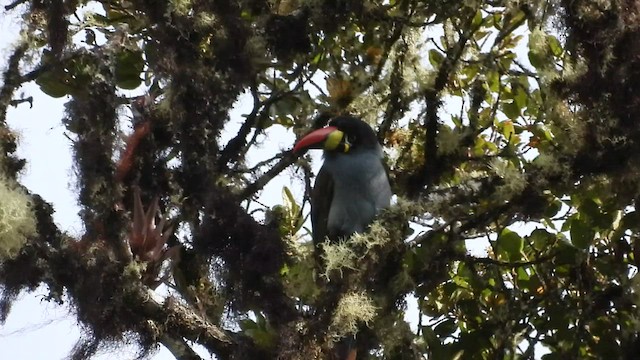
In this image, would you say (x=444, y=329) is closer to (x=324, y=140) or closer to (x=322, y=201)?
(x=324, y=140)

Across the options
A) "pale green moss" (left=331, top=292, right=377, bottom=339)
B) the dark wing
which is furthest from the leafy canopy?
the dark wing

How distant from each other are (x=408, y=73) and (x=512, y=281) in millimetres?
583

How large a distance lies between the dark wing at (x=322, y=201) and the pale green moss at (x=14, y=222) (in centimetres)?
125

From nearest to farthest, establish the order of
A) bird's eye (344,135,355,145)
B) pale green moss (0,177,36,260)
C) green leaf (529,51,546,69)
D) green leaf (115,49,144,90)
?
pale green moss (0,177,36,260)
green leaf (529,51,546,69)
green leaf (115,49,144,90)
bird's eye (344,135,355,145)

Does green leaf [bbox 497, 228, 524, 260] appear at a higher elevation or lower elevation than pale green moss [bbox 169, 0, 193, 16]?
lower

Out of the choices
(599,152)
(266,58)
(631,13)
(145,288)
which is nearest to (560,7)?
(631,13)

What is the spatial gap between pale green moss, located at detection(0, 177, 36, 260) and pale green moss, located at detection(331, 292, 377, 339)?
1.85 ft

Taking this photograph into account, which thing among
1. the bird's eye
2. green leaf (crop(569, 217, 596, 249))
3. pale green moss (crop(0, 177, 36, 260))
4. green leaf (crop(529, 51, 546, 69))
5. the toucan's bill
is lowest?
green leaf (crop(569, 217, 596, 249))

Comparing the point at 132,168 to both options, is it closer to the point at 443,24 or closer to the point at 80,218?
the point at 80,218

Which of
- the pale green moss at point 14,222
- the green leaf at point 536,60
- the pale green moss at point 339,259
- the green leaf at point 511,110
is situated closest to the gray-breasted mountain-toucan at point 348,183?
the green leaf at point 511,110

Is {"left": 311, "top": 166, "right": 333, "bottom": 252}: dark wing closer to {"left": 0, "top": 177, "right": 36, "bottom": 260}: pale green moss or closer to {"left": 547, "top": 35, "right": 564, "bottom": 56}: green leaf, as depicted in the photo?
{"left": 547, "top": 35, "right": 564, "bottom": 56}: green leaf

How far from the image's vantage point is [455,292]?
7.73 feet

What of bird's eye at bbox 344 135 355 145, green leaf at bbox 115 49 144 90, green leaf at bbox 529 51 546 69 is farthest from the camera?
bird's eye at bbox 344 135 355 145

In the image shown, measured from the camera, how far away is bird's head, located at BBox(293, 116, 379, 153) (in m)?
2.29
